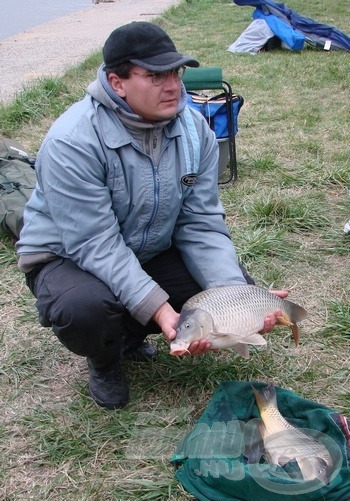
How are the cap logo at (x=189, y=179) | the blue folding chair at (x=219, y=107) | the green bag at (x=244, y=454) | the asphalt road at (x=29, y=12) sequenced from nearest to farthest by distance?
the green bag at (x=244, y=454), the cap logo at (x=189, y=179), the blue folding chair at (x=219, y=107), the asphalt road at (x=29, y=12)

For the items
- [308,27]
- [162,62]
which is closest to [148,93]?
[162,62]

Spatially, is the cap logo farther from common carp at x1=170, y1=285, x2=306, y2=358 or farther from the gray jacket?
common carp at x1=170, y1=285, x2=306, y2=358

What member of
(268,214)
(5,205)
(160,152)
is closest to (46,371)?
(160,152)

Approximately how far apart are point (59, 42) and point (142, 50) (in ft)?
31.3

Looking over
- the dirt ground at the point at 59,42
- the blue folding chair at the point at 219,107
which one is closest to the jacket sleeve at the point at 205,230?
the blue folding chair at the point at 219,107

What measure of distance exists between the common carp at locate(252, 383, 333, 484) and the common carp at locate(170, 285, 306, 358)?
8.3 inches

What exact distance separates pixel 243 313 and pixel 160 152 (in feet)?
2.05

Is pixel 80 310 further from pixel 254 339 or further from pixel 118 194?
pixel 254 339

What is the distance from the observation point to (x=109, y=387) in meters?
2.58

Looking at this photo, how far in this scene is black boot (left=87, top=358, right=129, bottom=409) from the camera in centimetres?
257

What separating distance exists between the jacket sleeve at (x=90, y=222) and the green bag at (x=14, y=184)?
4.88 ft

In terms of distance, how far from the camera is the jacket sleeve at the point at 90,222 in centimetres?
230

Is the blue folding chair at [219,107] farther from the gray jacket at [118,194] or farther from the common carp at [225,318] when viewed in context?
the common carp at [225,318]

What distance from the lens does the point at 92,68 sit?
8711 millimetres
